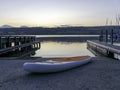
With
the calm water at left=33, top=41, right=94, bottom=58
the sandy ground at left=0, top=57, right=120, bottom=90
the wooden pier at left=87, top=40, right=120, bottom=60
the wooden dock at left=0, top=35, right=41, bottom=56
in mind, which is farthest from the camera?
the calm water at left=33, top=41, right=94, bottom=58

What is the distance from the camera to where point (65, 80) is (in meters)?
5.68

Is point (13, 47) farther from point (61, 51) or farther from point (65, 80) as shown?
point (65, 80)

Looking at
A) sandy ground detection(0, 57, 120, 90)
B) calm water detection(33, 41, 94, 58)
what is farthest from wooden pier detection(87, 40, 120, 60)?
sandy ground detection(0, 57, 120, 90)

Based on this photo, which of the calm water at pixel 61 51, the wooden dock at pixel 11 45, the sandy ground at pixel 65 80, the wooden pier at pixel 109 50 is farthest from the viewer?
the calm water at pixel 61 51

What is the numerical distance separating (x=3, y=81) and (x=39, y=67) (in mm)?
1112

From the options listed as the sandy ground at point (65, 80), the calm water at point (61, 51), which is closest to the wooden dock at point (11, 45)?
the calm water at point (61, 51)

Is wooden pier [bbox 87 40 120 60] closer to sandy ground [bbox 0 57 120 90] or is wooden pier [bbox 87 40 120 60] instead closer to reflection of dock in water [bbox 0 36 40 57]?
sandy ground [bbox 0 57 120 90]

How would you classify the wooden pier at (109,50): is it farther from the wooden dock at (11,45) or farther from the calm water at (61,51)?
the wooden dock at (11,45)

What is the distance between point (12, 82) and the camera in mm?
5531

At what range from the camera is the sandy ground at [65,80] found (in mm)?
5105

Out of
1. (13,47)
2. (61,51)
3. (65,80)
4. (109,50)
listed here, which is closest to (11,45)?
(13,47)

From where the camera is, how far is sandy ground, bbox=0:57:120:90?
5.11 metres

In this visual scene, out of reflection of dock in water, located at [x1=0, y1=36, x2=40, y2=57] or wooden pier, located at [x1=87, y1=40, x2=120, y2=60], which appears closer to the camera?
wooden pier, located at [x1=87, y1=40, x2=120, y2=60]

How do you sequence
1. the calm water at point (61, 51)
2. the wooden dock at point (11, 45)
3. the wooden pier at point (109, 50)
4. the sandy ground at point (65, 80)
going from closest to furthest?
1. the sandy ground at point (65, 80)
2. the wooden pier at point (109, 50)
3. the wooden dock at point (11, 45)
4. the calm water at point (61, 51)
